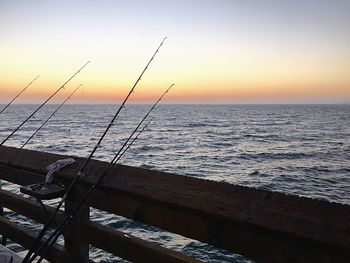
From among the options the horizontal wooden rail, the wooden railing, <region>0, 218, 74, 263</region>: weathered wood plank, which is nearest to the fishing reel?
the wooden railing

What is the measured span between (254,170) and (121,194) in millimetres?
22540

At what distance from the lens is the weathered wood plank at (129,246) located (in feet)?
6.94

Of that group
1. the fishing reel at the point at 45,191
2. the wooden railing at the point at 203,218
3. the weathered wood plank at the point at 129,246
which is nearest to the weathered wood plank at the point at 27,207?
the wooden railing at the point at 203,218

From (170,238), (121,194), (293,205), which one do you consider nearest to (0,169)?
(121,194)

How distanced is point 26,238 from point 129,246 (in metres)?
1.53

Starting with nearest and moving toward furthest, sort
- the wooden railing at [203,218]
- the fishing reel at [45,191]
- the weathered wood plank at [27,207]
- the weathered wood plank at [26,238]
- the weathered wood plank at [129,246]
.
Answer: the wooden railing at [203,218]
the weathered wood plank at [129,246]
the fishing reel at [45,191]
the weathered wood plank at [26,238]
the weathered wood plank at [27,207]

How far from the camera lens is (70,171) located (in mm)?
2805

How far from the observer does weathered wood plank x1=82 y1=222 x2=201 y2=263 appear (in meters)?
2.12

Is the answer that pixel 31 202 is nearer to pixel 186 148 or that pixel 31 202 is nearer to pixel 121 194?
pixel 121 194

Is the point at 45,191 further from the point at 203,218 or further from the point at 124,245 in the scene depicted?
the point at 203,218

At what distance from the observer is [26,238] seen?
322 centimetres

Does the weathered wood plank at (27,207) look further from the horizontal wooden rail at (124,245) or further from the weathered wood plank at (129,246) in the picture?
the weathered wood plank at (129,246)

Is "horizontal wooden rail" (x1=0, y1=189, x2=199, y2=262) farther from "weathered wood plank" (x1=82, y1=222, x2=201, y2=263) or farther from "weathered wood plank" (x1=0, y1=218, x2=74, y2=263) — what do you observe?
"weathered wood plank" (x1=0, y1=218, x2=74, y2=263)

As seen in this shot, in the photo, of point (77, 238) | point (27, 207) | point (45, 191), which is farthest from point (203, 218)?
point (27, 207)
